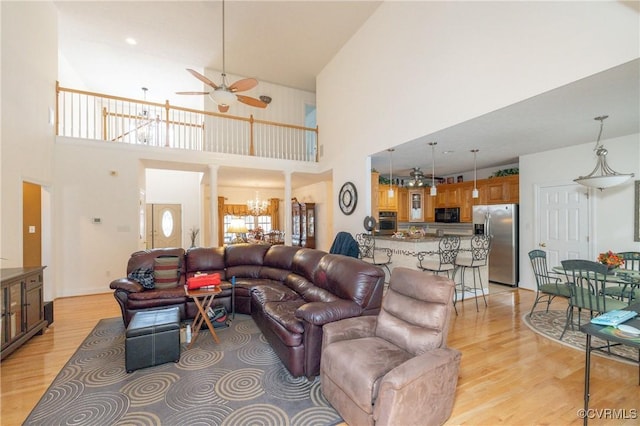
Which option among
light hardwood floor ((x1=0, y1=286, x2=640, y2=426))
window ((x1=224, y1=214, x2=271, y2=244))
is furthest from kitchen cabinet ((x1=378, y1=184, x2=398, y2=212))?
window ((x1=224, y1=214, x2=271, y2=244))

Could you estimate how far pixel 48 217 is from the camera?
4871 mm

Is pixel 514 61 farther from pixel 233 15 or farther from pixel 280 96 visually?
pixel 280 96

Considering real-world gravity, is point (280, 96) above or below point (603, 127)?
above

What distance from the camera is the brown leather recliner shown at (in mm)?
1606

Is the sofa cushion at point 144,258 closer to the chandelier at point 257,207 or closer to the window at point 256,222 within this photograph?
the chandelier at point 257,207

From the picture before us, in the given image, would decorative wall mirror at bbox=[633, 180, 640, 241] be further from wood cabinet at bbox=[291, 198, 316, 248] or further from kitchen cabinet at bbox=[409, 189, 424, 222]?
wood cabinet at bbox=[291, 198, 316, 248]

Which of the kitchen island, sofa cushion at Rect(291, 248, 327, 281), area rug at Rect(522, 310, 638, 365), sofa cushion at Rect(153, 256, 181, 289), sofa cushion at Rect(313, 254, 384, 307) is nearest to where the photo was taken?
sofa cushion at Rect(313, 254, 384, 307)

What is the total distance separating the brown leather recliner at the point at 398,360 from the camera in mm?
1606

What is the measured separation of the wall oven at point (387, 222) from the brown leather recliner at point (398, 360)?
4878 mm

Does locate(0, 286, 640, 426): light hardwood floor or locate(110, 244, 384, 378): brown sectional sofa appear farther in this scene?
locate(110, 244, 384, 378): brown sectional sofa

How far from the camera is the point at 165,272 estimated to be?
3.89 m

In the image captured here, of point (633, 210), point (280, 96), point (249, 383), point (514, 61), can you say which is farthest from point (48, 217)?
point (633, 210)

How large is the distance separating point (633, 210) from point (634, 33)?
3134 mm

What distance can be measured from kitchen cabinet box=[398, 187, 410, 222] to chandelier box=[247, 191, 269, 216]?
4435mm
